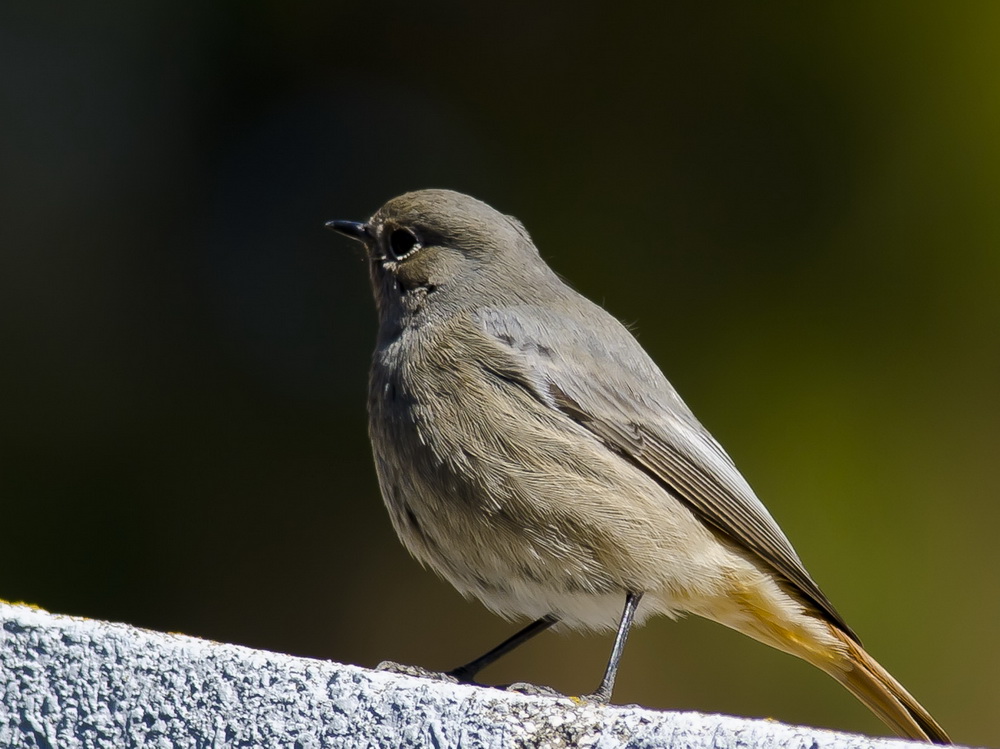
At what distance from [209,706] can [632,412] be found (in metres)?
2.11

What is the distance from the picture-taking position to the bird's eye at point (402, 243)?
4.01m

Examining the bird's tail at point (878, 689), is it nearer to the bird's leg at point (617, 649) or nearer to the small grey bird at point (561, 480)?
the small grey bird at point (561, 480)

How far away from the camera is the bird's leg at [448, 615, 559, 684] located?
3.39 meters

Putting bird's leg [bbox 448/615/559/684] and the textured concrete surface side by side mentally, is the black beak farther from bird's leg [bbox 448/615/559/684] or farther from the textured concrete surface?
the textured concrete surface

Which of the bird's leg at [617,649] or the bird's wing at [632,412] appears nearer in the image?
the bird's leg at [617,649]

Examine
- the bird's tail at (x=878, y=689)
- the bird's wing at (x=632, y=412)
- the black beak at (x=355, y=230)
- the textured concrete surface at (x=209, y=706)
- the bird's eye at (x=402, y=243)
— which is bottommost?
the textured concrete surface at (x=209, y=706)

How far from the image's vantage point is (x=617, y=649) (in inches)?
123

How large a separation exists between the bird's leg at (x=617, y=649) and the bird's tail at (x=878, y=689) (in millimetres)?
756

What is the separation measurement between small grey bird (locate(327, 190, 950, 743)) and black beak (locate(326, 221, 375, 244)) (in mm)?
256

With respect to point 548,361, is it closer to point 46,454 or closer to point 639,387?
point 639,387

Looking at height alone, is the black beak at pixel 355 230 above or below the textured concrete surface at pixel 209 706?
above

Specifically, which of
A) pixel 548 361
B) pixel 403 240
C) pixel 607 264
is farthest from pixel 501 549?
pixel 607 264

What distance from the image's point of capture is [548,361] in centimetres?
349

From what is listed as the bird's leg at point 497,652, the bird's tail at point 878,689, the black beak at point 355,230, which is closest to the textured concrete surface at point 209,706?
the bird's leg at point 497,652
